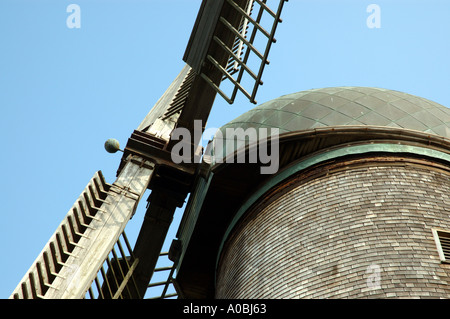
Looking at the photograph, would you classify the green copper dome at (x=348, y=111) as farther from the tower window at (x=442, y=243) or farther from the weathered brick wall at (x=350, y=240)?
the tower window at (x=442, y=243)

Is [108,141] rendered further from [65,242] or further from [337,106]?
[337,106]

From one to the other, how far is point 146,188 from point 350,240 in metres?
4.83

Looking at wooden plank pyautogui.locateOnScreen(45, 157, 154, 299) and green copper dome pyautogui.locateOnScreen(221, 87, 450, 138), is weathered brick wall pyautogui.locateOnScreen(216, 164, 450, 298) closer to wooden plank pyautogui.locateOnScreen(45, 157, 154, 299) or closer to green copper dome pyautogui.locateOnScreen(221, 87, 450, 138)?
green copper dome pyautogui.locateOnScreen(221, 87, 450, 138)

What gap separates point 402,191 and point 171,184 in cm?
542

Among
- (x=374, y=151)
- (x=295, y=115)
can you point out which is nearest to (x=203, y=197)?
(x=295, y=115)

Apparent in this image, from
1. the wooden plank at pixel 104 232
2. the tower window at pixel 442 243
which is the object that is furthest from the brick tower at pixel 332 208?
the wooden plank at pixel 104 232

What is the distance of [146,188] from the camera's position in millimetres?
13938

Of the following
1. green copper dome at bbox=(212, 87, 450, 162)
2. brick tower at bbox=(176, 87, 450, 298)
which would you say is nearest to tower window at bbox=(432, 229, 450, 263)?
brick tower at bbox=(176, 87, 450, 298)

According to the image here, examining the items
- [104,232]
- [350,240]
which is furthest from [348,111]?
[104,232]

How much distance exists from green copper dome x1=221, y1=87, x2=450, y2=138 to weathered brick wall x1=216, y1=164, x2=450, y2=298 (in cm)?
95

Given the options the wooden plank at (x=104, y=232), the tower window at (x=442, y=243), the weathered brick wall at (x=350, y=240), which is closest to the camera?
the weathered brick wall at (x=350, y=240)

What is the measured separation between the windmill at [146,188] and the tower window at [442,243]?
3.80 m

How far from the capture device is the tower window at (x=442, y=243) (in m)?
9.93

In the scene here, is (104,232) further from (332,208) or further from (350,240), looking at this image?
(350,240)
